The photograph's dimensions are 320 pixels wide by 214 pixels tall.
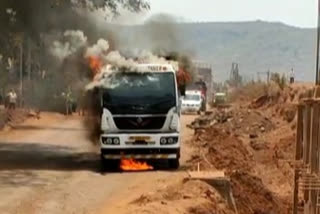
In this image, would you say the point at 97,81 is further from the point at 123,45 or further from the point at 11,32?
the point at 11,32

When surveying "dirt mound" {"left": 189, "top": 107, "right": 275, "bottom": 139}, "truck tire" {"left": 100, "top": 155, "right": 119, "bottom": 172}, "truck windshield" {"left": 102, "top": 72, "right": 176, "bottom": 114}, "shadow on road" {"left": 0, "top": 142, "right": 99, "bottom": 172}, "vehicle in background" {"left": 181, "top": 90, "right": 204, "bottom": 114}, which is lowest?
"vehicle in background" {"left": 181, "top": 90, "right": 204, "bottom": 114}

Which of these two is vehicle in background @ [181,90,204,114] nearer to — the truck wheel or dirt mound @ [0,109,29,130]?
dirt mound @ [0,109,29,130]

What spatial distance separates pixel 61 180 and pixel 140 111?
10.0ft

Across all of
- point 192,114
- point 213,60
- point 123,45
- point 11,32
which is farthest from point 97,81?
point 213,60

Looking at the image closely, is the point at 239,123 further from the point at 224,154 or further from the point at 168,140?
the point at 168,140

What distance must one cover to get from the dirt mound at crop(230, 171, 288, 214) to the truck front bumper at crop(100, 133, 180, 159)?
348cm

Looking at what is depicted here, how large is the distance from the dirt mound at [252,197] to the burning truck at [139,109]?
3482 mm

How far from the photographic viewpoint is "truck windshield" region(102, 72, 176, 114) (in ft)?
82.2

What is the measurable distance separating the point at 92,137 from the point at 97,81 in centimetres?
382

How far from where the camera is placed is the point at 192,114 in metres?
76.2

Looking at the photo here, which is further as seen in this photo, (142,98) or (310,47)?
(310,47)

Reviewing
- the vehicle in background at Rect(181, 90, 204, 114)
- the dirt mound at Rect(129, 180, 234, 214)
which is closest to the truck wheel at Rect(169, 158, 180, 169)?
the dirt mound at Rect(129, 180, 234, 214)

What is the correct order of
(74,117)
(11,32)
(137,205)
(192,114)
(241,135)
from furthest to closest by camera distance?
(192,114), (74,117), (241,135), (11,32), (137,205)

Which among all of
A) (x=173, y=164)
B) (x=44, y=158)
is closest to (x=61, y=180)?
(x=173, y=164)
